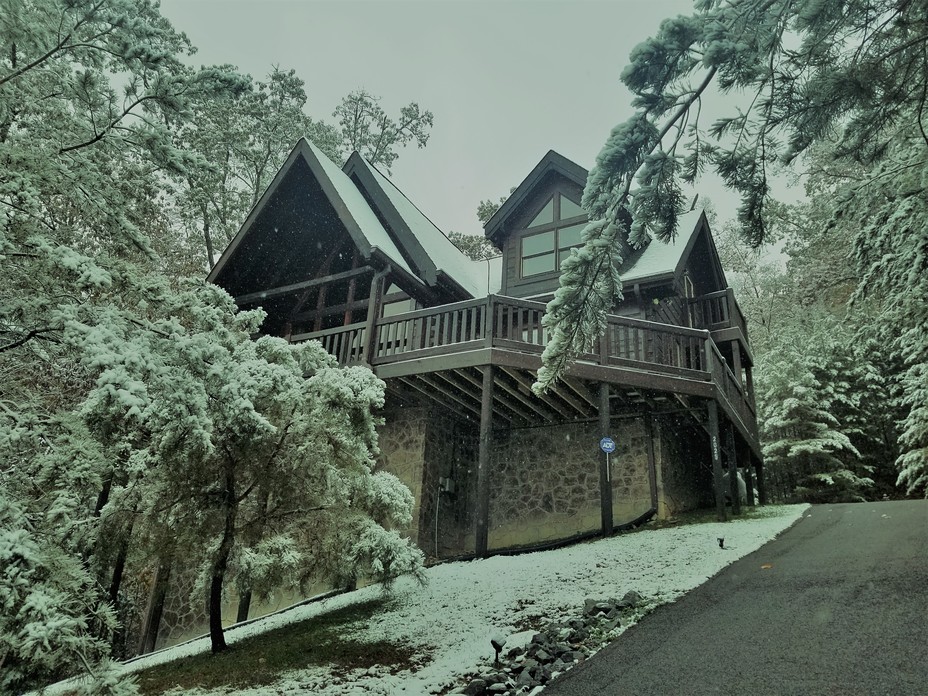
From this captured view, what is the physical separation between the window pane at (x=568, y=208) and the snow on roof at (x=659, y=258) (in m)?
1.65

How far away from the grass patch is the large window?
925 centimetres

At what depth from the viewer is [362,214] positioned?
1274 cm

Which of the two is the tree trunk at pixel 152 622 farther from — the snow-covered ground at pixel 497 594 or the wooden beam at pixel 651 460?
the wooden beam at pixel 651 460

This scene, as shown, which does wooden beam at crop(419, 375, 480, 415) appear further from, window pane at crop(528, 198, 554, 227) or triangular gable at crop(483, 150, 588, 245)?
window pane at crop(528, 198, 554, 227)

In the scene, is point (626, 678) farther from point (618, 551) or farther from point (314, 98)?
point (314, 98)

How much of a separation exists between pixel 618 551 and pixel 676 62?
6239mm

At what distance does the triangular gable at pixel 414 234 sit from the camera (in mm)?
12812

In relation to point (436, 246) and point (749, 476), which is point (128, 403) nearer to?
point (436, 246)

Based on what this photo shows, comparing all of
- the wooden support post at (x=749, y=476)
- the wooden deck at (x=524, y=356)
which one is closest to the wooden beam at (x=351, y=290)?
the wooden deck at (x=524, y=356)

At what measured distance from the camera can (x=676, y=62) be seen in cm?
385

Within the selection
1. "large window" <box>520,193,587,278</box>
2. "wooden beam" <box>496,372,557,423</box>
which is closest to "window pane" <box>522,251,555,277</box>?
"large window" <box>520,193,587,278</box>

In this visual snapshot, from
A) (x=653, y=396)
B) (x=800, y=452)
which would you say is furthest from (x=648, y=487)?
(x=800, y=452)

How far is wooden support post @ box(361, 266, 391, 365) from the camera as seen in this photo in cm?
→ 1120

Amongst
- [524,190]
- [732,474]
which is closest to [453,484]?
[732,474]
